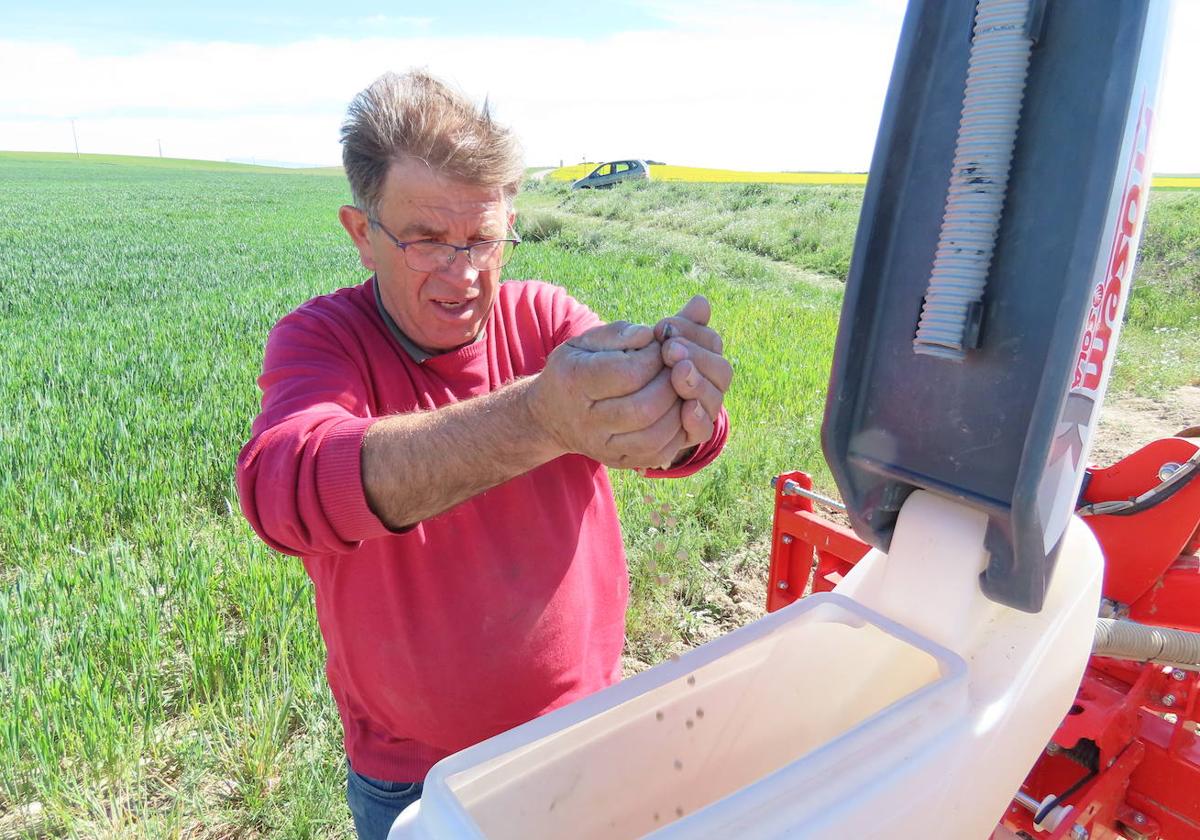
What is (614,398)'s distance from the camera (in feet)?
3.32

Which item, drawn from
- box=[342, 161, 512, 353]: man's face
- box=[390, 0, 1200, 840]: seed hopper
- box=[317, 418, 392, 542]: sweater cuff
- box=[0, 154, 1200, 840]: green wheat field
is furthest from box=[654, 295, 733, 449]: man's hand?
box=[0, 154, 1200, 840]: green wheat field

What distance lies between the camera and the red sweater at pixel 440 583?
143 centimetres

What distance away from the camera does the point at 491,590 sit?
1468 millimetres

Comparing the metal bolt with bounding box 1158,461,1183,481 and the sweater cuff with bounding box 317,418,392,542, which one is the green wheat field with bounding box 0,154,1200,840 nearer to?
the sweater cuff with bounding box 317,418,392,542

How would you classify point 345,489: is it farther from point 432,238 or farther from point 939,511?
point 939,511

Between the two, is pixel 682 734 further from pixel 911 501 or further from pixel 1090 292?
pixel 1090 292

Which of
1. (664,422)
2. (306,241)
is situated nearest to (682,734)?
(664,422)

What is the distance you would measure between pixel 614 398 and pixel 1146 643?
42.5 inches

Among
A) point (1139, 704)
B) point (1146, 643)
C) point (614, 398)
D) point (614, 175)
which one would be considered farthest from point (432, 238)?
point (614, 175)

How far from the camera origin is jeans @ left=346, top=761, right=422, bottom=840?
155cm

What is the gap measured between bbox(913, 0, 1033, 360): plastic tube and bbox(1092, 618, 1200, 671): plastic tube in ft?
2.58

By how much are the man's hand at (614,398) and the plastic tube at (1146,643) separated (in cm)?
84

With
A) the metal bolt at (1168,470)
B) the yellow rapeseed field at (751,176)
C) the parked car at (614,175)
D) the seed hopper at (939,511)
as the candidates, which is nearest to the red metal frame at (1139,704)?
the metal bolt at (1168,470)

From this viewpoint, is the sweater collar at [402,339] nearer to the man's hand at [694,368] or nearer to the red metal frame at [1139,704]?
the man's hand at [694,368]
